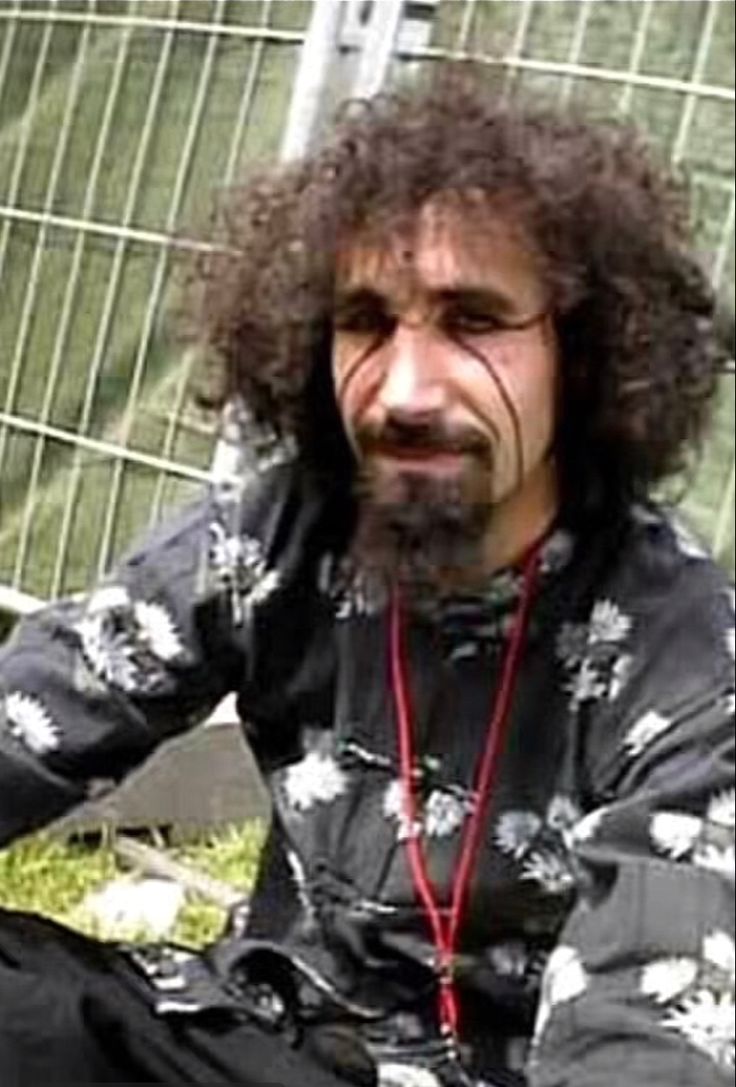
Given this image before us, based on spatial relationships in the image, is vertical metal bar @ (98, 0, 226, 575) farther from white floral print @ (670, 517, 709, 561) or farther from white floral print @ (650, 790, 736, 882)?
white floral print @ (650, 790, 736, 882)

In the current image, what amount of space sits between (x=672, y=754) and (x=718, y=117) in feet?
1.89

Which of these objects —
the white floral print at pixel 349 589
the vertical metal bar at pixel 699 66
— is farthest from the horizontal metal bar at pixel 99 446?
the white floral print at pixel 349 589

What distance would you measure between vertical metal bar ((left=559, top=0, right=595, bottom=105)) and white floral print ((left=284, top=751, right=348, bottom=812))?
47 cm

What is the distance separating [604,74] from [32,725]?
0.62 metres

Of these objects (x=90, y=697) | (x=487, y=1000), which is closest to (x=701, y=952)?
(x=487, y=1000)

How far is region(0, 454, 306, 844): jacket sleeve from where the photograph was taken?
1.91 meters

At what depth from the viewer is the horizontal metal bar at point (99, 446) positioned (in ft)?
9.34

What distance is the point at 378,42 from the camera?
8.53 ft

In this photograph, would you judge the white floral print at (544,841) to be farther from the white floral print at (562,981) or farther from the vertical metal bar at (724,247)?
the vertical metal bar at (724,247)

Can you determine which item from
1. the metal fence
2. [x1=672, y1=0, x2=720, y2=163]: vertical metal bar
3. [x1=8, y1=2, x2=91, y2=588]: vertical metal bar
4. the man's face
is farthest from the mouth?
[x1=8, y1=2, x2=91, y2=588]: vertical metal bar

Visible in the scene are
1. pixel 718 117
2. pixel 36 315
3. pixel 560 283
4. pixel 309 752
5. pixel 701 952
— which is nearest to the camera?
pixel 701 952

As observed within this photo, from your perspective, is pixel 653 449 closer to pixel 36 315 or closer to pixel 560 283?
pixel 560 283

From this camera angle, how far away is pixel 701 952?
162cm

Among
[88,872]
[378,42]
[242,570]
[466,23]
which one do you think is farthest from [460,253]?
[88,872]
